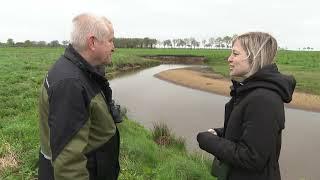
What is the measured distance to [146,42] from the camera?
4518 inches

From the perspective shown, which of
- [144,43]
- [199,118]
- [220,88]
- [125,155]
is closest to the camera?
[125,155]

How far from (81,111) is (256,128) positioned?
3.92ft

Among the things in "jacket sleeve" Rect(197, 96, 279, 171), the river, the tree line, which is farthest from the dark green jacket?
the tree line

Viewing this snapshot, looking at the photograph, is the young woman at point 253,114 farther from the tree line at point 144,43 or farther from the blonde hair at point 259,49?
the tree line at point 144,43

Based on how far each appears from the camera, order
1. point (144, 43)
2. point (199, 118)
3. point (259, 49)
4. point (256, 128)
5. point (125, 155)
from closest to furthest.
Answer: point (256, 128), point (259, 49), point (125, 155), point (199, 118), point (144, 43)

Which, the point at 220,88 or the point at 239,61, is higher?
the point at 239,61

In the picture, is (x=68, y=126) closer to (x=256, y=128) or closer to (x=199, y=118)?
(x=256, y=128)

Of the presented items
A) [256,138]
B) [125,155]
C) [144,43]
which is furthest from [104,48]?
[144,43]

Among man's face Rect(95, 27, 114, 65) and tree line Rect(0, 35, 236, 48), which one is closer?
man's face Rect(95, 27, 114, 65)

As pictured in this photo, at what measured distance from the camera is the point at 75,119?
2688 millimetres

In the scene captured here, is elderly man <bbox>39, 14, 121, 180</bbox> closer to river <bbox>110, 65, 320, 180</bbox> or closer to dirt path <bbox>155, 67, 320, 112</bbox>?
river <bbox>110, 65, 320, 180</bbox>

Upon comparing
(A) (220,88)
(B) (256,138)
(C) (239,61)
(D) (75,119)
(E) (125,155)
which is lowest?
(A) (220,88)

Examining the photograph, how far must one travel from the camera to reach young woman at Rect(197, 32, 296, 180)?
110 inches

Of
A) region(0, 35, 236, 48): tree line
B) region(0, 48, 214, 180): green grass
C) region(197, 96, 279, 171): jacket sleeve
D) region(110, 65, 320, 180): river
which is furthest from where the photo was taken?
region(0, 35, 236, 48): tree line
